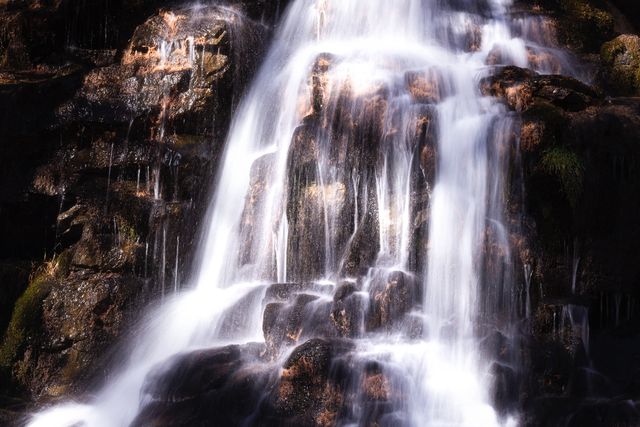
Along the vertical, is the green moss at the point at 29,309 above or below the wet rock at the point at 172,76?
below

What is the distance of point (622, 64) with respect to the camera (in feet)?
42.4

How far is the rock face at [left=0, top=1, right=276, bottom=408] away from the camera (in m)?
11.0

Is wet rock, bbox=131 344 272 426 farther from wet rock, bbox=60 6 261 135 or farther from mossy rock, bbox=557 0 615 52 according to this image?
mossy rock, bbox=557 0 615 52

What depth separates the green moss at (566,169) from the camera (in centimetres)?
909

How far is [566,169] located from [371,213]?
268 centimetres

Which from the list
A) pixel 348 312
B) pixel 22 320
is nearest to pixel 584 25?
pixel 348 312

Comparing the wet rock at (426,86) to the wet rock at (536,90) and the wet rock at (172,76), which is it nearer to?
the wet rock at (536,90)

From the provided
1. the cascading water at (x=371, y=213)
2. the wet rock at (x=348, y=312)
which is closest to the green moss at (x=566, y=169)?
the cascading water at (x=371, y=213)

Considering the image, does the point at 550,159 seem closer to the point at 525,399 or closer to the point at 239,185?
the point at 525,399

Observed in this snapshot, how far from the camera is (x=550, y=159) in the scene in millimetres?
9141

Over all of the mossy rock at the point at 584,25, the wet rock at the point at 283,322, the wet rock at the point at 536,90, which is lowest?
the wet rock at the point at 283,322

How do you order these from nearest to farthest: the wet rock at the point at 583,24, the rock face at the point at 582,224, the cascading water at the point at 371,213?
the cascading water at the point at 371,213, the rock face at the point at 582,224, the wet rock at the point at 583,24

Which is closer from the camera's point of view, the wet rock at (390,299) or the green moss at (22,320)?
the wet rock at (390,299)

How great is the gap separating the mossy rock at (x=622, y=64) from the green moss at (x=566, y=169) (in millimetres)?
4277
